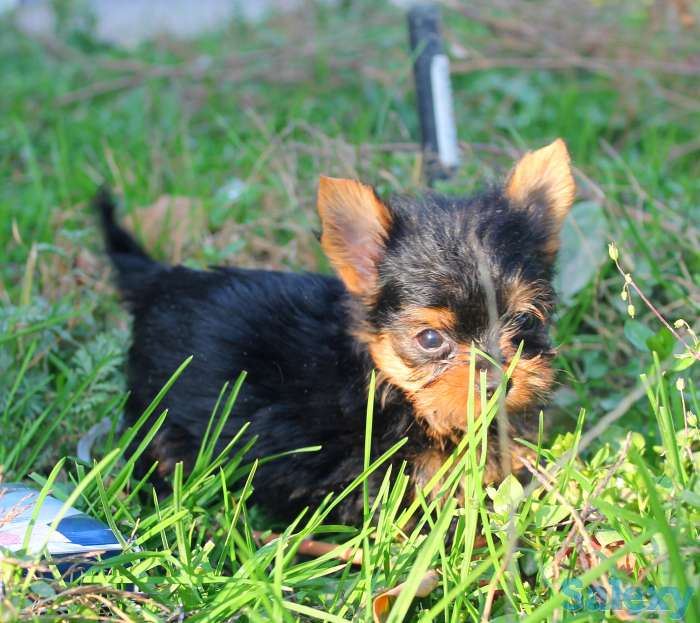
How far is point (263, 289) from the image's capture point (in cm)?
346

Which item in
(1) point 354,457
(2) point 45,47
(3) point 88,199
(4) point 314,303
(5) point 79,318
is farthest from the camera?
(2) point 45,47

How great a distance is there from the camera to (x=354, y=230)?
3.11 m

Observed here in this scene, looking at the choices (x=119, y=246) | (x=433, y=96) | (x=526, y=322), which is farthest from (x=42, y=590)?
(x=433, y=96)

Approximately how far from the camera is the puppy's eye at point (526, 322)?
9.39 ft

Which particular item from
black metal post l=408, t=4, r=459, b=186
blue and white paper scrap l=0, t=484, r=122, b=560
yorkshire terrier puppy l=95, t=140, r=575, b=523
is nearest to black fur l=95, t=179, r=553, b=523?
yorkshire terrier puppy l=95, t=140, r=575, b=523

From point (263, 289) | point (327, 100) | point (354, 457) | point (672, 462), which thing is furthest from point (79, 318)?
point (327, 100)

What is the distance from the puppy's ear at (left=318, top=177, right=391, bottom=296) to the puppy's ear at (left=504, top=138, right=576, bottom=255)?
21.2 inches

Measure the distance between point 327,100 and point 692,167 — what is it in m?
2.76

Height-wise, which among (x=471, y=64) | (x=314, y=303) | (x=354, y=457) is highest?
(x=471, y=64)

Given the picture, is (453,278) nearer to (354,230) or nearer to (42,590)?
(354,230)

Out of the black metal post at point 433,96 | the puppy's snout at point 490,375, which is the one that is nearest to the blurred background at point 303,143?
the black metal post at point 433,96

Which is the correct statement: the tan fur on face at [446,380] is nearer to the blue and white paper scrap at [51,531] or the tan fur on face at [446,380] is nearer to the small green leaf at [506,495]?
the small green leaf at [506,495]

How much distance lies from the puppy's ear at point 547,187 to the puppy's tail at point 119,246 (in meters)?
1.67

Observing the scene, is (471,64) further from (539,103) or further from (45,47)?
(45,47)
